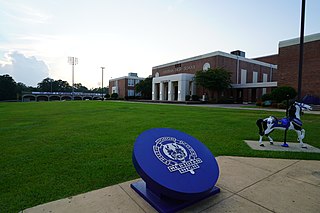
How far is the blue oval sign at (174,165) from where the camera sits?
238cm

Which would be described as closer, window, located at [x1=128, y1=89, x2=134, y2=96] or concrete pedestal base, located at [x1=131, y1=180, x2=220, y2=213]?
concrete pedestal base, located at [x1=131, y1=180, x2=220, y2=213]

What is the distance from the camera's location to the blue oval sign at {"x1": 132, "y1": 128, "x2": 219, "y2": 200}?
7.81 ft

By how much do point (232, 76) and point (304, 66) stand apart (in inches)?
721

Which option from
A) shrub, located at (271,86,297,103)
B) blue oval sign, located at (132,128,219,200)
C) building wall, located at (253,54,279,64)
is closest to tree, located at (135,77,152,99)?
building wall, located at (253,54,279,64)

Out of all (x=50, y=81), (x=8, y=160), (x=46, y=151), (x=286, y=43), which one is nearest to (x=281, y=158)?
(x=46, y=151)

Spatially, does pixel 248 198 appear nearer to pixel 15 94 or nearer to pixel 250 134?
pixel 250 134

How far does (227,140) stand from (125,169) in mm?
3750

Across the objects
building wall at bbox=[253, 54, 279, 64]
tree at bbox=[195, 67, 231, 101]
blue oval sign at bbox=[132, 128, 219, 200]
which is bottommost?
blue oval sign at bbox=[132, 128, 219, 200]

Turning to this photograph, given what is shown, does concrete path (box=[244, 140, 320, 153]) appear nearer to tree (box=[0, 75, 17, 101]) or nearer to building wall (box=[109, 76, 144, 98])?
building wall (box=[109, 76, 144, 98])

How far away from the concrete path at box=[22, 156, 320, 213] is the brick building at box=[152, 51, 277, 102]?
115 ft

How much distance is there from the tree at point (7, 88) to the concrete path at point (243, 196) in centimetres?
9547

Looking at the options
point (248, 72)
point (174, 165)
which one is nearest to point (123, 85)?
point (248, 72)

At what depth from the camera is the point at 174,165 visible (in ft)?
8.80

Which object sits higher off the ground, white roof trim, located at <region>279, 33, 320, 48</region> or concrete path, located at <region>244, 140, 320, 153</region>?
white roof trim, located at <region>279, 33, 320, 48</region>
